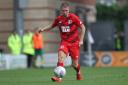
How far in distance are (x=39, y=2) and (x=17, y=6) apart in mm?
4430

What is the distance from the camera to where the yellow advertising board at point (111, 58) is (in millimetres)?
35531

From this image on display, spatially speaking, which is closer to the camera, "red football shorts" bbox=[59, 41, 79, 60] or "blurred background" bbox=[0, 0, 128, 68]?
"red football shorts" bbox=[59, 41, 79, 60]

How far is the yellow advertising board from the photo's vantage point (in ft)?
117

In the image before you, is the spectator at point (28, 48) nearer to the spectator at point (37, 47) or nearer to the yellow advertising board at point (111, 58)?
the spectator at point (37, 47)

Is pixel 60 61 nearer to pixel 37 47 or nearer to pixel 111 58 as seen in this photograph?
pixel 37 47

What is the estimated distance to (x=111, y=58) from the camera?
118 ft

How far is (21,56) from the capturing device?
34.1 meters

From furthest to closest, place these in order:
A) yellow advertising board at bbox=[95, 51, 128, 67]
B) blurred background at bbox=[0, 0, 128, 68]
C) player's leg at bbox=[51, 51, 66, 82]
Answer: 1. blurred background at bbox=[0, 0, 128, 68]
2. yellow advertising board at bbox=[95, 51, 128, 67]
3. player's leg at bbox=[51, 51, 66, 82]

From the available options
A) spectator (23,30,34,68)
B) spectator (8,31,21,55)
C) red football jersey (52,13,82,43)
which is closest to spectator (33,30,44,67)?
spectator (23,30,34,68)

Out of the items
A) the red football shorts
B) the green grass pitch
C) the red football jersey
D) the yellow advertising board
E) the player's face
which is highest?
the player's face

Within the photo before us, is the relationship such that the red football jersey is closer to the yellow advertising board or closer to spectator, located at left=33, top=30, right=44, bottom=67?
spectator, located at left=33, top=30, right=44, bottom=67

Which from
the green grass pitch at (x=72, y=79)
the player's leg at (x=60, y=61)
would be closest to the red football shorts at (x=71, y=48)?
the player's leg at (x=60, y=61)

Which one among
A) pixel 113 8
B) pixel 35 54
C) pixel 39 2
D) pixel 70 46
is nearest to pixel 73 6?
pixel 39 2

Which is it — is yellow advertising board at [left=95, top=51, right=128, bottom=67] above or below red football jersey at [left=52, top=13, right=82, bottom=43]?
below
